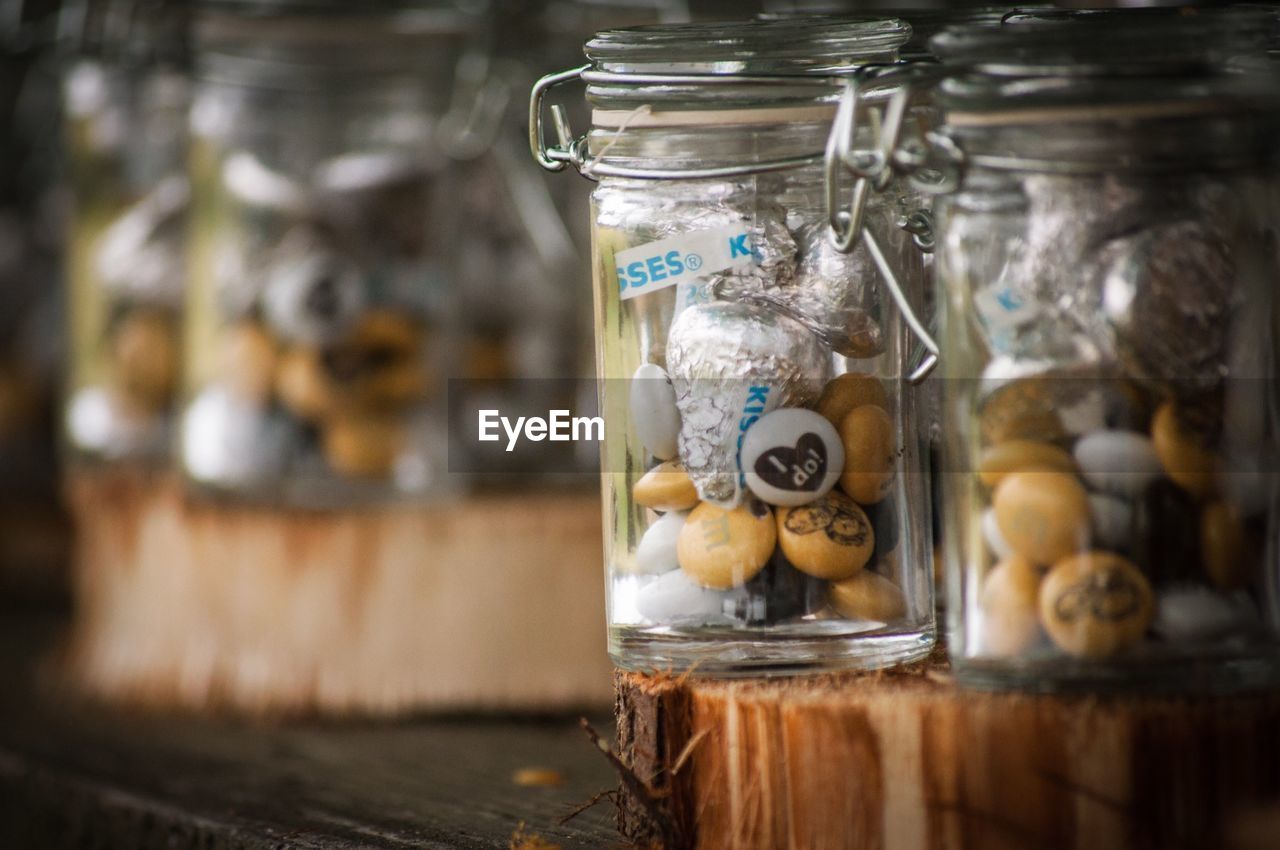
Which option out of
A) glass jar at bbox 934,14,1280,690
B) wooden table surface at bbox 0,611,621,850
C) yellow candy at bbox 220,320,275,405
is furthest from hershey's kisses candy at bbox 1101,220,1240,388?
yellow candy at bbox 220,320,275,405

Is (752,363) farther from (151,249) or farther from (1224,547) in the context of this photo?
(151,249)

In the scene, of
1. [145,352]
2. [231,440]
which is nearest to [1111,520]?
[231,440]

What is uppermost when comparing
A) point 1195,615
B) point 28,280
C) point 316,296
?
point 28,280

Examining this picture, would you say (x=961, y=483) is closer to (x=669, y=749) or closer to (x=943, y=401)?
(x=943, y=401)

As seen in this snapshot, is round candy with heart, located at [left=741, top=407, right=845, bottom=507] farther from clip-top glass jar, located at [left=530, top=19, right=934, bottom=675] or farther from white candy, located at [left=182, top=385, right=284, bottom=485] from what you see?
white candy, located at [left=182, top=385, right=284, bottom=485]

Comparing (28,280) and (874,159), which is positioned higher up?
(28,280)

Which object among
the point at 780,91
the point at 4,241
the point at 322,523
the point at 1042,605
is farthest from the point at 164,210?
the point at 1042,605

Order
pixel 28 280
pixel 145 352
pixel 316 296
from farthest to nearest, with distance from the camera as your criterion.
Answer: pixel 28 280, pixel 145 352, pixel 316 296
